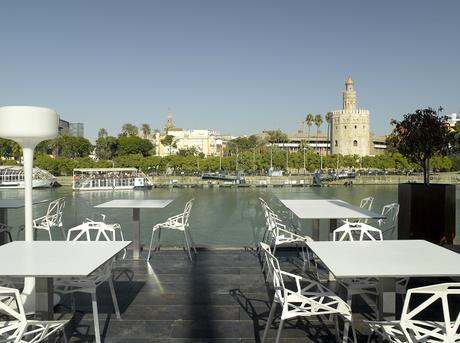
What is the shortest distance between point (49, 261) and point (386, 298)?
1867 millimetres

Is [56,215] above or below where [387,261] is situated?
below

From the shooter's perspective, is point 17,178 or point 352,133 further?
point 352,133

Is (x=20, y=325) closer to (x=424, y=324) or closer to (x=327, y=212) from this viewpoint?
(x=424, y=324)

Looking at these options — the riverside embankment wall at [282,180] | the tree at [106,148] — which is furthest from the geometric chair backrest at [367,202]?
the tree at [106,148]

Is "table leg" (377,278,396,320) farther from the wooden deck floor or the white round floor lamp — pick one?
the white round floor lamp

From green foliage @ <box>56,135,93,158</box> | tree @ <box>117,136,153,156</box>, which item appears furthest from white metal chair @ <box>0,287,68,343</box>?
green foliage @ <box>56,135,93,158</box>

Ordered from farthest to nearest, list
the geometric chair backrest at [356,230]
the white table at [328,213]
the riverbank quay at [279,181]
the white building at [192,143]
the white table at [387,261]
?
the white building at [192,143], the riverbank quay at [279,181], the white table at [328,213], the geometric chair backrest at [356,230], the white table at [387,261]

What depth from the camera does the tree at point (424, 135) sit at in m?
5.81

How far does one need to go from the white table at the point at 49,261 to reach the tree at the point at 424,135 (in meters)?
4.15

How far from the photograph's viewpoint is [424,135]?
19.1ft

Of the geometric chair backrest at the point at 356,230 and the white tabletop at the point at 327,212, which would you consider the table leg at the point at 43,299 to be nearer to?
the geometric chair backrest at the point at 356,230

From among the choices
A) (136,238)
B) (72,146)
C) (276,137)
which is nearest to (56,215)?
(136,238)

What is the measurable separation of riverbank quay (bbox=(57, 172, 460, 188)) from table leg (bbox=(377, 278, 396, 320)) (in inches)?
1825

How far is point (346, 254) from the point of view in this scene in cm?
276
